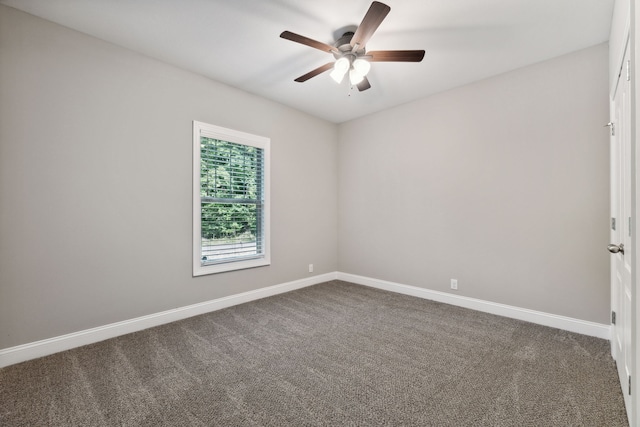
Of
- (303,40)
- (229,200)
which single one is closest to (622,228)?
(303,40)

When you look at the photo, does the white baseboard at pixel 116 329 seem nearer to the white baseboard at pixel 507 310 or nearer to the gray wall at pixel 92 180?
the gray wall at pixel 92 180

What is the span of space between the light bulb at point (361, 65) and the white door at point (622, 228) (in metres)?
1.63

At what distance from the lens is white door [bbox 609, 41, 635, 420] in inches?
65.9

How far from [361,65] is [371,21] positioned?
50 centimetres

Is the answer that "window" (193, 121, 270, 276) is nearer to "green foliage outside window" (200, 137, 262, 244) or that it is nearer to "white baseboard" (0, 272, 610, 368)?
"green foliage outside window" (200, 137, 262, 244)

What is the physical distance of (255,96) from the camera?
153 inches

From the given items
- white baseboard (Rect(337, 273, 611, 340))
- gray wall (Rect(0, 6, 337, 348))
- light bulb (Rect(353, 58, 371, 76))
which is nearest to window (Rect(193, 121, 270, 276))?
gray wall (Rect(0, 6, 337, 348))

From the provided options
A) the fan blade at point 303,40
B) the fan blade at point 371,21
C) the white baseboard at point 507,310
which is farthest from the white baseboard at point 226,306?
the fan blade at point 371,21

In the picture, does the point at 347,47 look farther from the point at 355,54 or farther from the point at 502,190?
the point at 502,190

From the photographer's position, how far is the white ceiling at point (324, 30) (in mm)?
2229

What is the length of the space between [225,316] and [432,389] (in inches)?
89.2

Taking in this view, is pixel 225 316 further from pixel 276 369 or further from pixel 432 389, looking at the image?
pixel 432 389

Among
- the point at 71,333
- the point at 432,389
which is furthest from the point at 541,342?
the point at 71,333

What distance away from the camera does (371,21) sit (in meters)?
1.99
